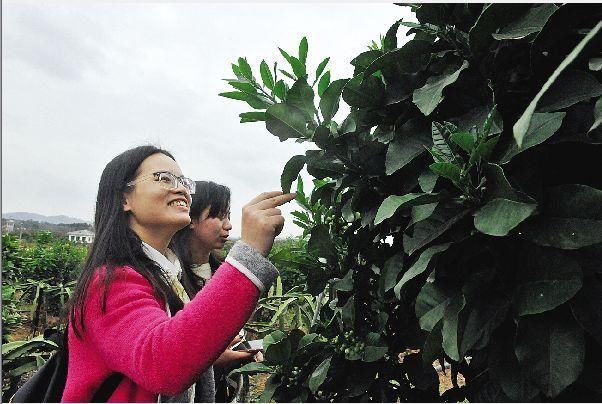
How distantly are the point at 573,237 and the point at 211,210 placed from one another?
4.69 ft

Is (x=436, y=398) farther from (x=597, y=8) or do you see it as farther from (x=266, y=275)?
(x=597, y=8)

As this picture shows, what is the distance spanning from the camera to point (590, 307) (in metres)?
0.57

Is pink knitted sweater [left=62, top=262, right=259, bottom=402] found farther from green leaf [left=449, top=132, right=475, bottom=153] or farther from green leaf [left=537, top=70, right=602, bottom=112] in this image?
green leaf [left=537, top=70, right=602, bottom=112]

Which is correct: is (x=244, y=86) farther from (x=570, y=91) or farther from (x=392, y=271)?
(x=570, y=91)

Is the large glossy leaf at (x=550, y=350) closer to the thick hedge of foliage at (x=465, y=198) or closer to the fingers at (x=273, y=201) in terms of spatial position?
the thick hedge of foliage at (x=465, y=198)

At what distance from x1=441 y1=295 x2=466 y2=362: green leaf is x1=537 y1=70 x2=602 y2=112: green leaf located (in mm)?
296

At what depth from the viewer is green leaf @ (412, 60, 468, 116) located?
664 mm

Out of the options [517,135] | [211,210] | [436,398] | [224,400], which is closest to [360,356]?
[436,398]

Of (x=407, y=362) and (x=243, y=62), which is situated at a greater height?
(x=243, y=62)

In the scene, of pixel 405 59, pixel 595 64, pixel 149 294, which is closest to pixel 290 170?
pixel 405 59

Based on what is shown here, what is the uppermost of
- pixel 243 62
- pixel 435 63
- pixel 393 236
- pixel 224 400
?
pixel 243 62

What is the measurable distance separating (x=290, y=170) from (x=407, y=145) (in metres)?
0.26

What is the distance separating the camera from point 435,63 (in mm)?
769

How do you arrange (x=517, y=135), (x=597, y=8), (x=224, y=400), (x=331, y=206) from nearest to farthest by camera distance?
(x=517, y=135) < (x=597, y=8) < (x=331, y=206) < (x=224, y=400)
